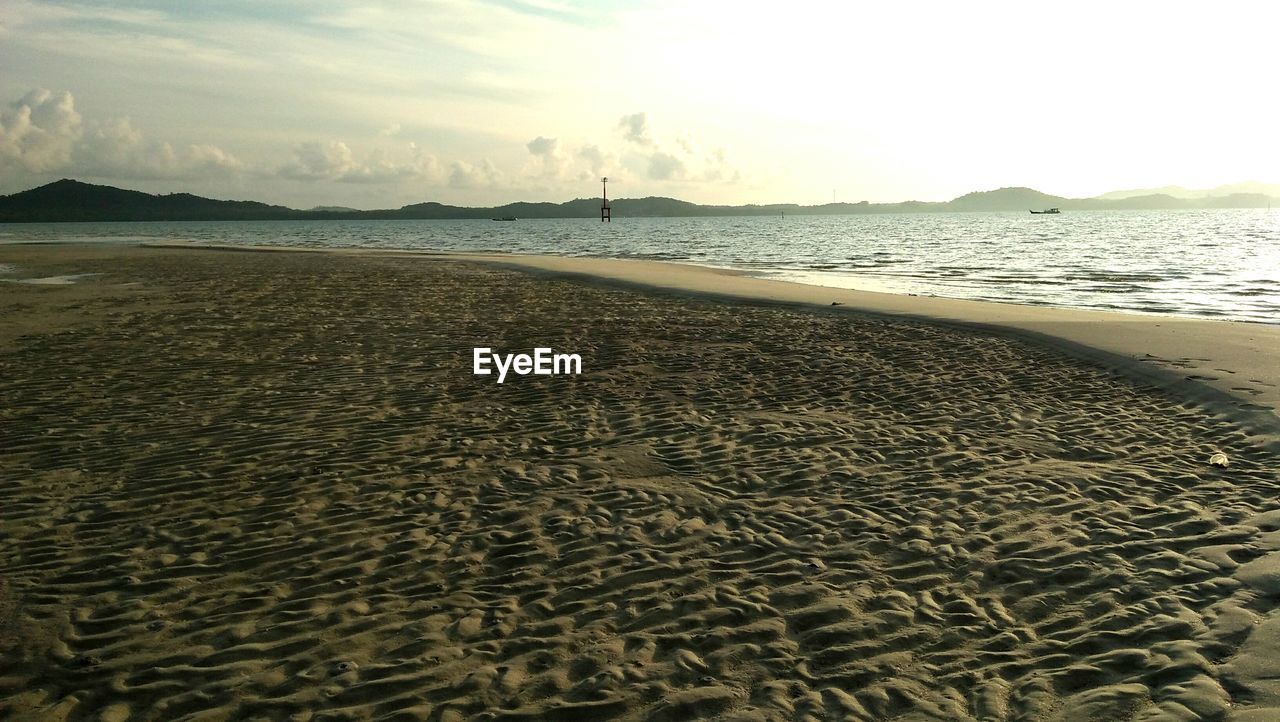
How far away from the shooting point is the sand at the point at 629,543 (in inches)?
191

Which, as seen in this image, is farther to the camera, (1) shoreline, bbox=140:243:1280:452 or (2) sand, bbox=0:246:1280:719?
(1) shoreline, bbox=140:243:1280:452

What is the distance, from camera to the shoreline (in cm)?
1204

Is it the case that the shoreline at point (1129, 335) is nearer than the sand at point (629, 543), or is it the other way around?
the sand at point (629, 543)

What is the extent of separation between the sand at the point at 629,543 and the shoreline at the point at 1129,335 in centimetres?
26

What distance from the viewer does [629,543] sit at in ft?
22.7

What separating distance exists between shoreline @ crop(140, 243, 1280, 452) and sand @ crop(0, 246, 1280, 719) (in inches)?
10.1

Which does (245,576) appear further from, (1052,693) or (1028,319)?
(1028,319)

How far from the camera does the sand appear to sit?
4848mm

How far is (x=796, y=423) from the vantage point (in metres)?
10.7

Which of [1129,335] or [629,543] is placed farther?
[1129,335]

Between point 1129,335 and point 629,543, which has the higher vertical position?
point 1129,335

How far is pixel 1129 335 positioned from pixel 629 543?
15.4 meters

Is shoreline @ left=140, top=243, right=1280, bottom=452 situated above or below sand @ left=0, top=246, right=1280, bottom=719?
above

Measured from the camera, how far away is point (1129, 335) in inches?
692
